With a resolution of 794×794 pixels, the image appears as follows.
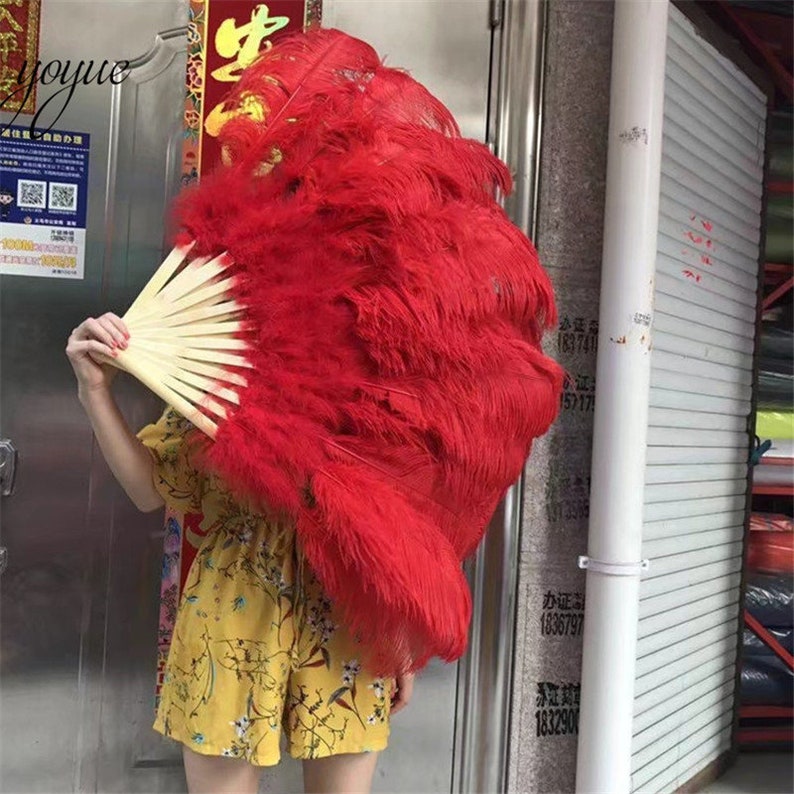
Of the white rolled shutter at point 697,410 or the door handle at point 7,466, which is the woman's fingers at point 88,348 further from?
the white rolled shutter at point 697,410

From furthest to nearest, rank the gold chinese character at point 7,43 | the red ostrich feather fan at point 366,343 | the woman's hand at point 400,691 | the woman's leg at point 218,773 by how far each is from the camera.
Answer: the gold chinese character at point 7,43 < the woman's hand at point 400,691 < the woman's leg at point 218,773 < the red ostrich feather fan at point 366,343

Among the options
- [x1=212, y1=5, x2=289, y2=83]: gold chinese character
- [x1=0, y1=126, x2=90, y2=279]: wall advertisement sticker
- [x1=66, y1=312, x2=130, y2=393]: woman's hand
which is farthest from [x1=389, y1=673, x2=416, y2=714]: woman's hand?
[x1=212, y1=5, x2=289, y2=83]: gold chinese character

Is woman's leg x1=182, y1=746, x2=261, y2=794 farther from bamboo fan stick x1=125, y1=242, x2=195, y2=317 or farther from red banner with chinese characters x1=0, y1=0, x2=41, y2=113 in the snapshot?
red banner with chinese characters x1=0, y1=0, x2=41, y2=113

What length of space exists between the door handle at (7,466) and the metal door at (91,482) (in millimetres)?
18

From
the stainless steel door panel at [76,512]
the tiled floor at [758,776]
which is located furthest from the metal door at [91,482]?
the tiled floor at [758,776]

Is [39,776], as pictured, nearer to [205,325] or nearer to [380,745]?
[380,745]

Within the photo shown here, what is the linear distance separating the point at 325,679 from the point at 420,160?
33.7 inches

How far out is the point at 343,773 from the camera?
4.46ft

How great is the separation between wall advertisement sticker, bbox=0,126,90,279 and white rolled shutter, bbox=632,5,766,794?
1.40 meters

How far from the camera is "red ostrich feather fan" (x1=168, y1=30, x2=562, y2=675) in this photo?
116cm

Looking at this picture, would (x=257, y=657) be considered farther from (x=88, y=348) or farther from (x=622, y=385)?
(x=622, y=385)

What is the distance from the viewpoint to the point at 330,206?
1.18m

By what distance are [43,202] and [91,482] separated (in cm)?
62

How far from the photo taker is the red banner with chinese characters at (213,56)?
1.74m
